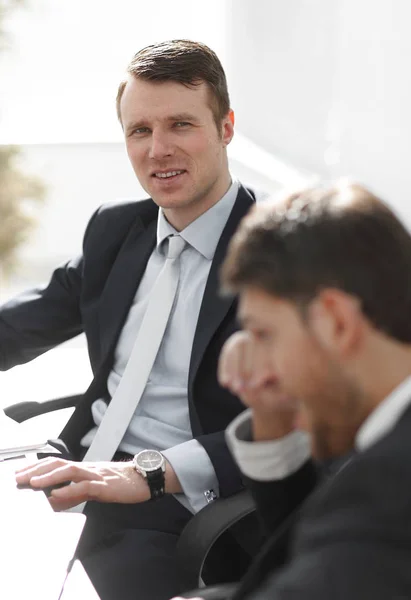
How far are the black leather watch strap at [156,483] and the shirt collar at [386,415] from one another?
0.93 metres

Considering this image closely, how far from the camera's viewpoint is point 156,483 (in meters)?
1.84

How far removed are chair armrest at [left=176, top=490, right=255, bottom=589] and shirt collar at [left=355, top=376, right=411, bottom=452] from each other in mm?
716

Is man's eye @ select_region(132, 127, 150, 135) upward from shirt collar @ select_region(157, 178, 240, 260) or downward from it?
upward

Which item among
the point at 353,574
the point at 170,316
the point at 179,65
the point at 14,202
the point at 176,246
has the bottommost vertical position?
the point at 14,202

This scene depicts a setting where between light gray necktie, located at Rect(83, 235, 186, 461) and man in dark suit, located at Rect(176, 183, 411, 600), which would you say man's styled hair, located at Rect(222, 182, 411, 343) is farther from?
light gray necktie, located at Rect(83, 235, 186, 461)

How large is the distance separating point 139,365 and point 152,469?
1.16 ft

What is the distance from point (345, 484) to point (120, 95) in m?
1.64

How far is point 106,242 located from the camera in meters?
2.37

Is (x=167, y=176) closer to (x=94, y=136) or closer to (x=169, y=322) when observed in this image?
(x=169, y=322)

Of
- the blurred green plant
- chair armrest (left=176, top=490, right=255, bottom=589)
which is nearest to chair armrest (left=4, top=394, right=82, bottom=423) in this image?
chair armrest (left=176, top=490, right=255, bottom=589)

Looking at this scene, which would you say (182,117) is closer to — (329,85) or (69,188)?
(329,85)

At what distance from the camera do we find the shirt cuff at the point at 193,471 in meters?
1.89

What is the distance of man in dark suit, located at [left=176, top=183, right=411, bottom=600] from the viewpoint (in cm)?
84

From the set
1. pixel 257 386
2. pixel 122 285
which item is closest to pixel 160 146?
pixel 122 285
